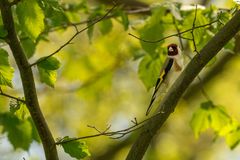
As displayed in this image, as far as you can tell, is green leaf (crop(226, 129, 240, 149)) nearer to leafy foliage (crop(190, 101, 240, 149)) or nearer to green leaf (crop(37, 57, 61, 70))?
leafy foliage (crop(190, 101, 240, 149))

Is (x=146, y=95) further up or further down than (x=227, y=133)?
further up

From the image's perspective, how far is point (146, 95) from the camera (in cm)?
599

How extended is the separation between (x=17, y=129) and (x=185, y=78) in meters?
0.96

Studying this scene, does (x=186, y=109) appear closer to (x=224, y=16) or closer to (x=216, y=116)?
(x=216, y=116)

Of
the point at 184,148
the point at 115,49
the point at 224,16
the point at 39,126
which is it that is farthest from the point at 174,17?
the point at 184,148

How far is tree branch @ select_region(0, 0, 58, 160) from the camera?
173 cm

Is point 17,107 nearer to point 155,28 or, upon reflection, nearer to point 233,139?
point 155,28

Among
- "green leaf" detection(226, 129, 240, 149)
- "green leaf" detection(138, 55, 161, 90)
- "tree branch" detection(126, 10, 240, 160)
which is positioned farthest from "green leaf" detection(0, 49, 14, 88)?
"green leaf" detection(226, 129, 240, 149)

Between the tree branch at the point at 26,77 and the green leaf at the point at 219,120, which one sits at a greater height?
the green leaf at the point at 219,120

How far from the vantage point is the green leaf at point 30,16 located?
201 centimetres

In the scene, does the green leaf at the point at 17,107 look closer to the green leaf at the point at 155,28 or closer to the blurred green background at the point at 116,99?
the green leaf at the point at 155,28

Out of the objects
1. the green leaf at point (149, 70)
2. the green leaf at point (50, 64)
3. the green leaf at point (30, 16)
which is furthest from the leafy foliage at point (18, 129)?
the green leaf at point (50, 64)

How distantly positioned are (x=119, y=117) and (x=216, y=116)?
325 centimetres

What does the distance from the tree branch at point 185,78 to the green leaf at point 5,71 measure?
1.40 ft
